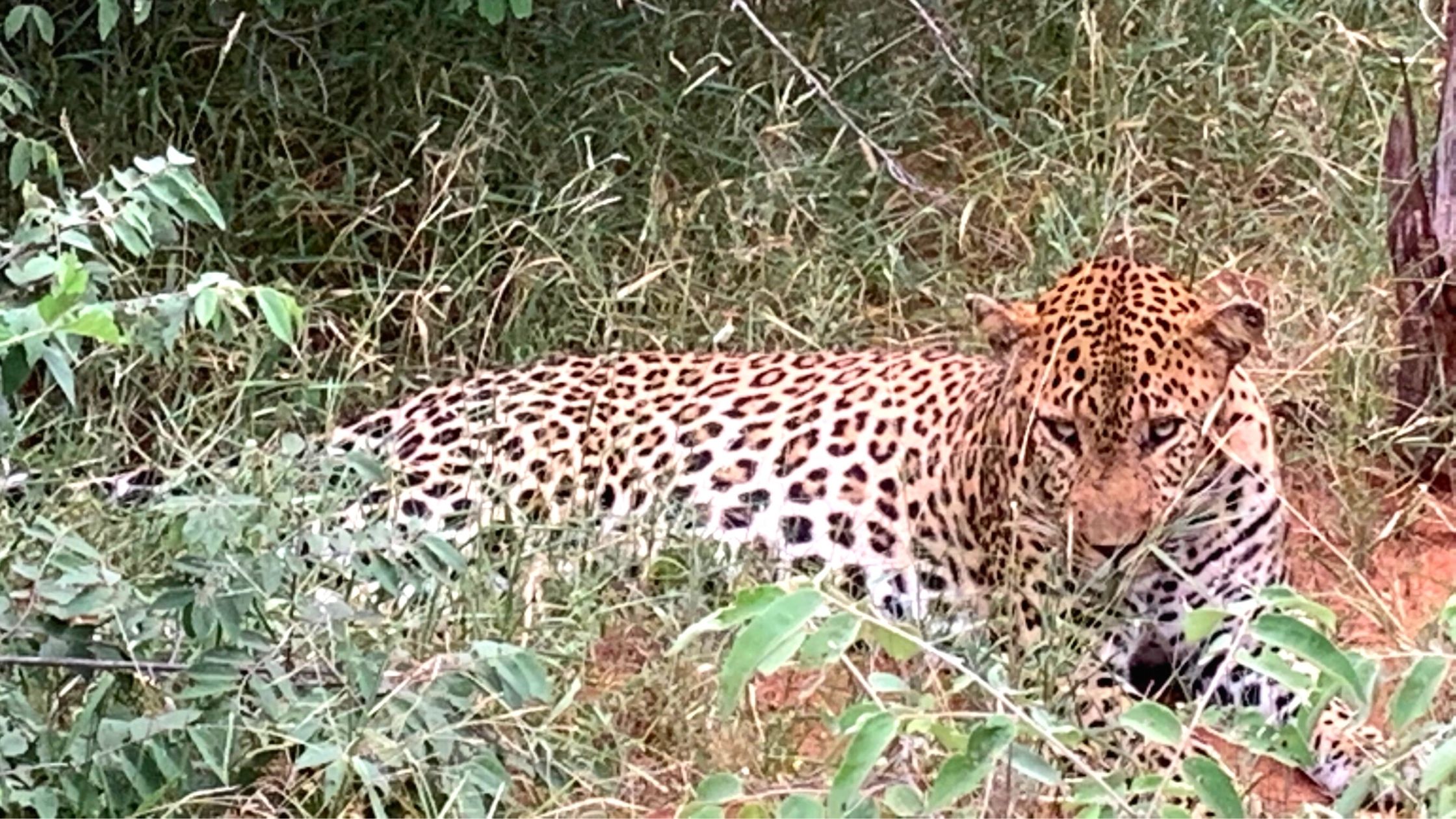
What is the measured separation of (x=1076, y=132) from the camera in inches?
269

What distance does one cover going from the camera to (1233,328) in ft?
15.3

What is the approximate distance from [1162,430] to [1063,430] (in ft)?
0.63

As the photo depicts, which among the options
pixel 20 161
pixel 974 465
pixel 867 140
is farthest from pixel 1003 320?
pixel 20 161

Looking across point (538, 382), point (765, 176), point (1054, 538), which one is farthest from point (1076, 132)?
point (1054, 538)

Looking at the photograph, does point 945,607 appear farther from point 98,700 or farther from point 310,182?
point 310,182

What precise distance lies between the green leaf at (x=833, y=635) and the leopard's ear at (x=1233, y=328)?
2060 millimetres

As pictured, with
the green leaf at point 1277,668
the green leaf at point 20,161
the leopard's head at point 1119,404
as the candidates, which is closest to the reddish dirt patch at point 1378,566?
the leopard's head at point 1119,404

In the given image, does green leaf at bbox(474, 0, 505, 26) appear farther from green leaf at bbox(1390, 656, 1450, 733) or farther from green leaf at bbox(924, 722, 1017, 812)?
green leaf at bbox(1390, 656, 1450, 733)

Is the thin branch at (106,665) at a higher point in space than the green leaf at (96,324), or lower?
lower

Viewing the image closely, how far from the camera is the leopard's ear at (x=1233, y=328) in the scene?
4.61m

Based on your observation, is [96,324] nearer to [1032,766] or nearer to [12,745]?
[12,745]

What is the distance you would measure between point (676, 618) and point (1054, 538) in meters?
0.74

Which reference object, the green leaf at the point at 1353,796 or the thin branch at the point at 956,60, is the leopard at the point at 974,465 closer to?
the thin branch at the point at 956,60

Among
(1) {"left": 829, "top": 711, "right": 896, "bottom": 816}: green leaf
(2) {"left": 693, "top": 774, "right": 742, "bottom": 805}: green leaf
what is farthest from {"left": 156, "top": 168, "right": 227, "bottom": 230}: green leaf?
(1) {"left": 829, "top": 711, "right": 896, "bottom": 816}: green leaf
